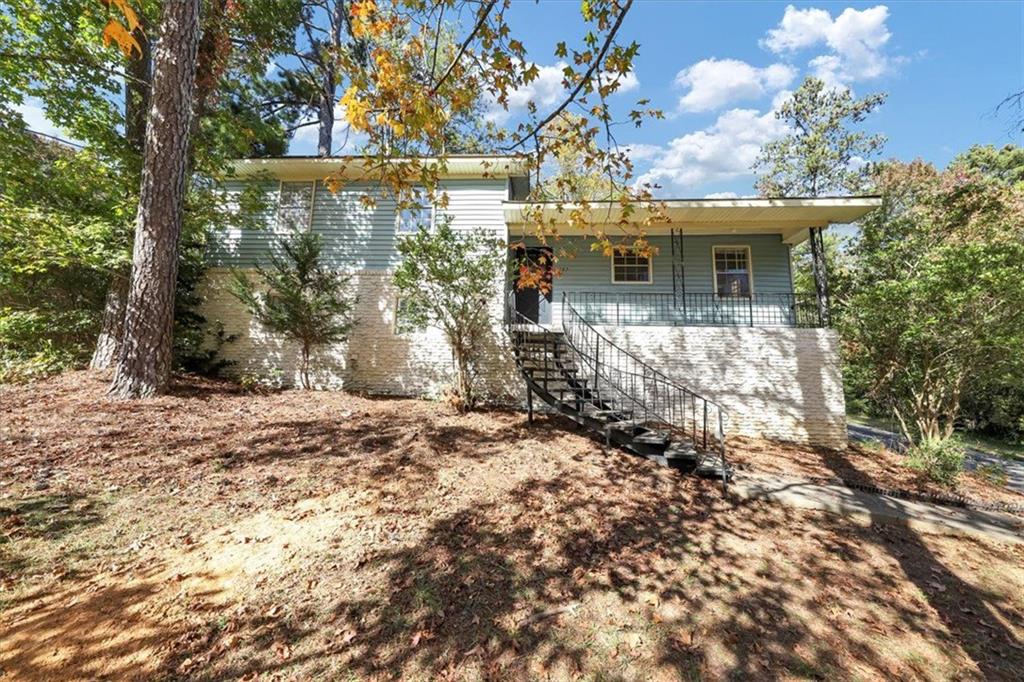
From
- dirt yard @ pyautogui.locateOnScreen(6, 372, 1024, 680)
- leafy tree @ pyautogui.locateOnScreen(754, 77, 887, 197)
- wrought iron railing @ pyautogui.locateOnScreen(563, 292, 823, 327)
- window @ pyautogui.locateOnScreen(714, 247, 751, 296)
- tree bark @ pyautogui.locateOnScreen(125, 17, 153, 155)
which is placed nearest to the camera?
dirt yard @ pyautogui.locateOnScreen(6, 372, 1024, 680)

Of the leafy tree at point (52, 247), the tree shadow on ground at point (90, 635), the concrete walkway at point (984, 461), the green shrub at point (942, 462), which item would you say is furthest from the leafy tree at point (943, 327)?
the leafy tree at point (52, 247)

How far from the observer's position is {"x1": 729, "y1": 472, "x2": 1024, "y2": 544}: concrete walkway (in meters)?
4.61

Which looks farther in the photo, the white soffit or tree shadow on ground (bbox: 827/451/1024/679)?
the white soffit

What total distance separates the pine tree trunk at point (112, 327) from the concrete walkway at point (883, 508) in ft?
36.6

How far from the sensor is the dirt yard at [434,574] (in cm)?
251

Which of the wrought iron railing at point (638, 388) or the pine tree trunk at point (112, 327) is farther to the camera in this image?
the wrought iron railing at point (638, 388)

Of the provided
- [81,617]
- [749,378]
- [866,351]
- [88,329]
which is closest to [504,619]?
[81,617]

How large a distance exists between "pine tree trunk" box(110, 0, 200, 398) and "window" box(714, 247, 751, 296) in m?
11.3

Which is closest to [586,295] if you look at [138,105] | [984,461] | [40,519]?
[40,519]

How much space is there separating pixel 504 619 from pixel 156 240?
7.72 metres

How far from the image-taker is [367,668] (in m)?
2.39

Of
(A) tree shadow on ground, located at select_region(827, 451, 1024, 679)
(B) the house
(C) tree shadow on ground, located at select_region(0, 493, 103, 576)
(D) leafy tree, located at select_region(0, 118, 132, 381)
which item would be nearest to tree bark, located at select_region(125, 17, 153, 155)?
(D) leafy tree, located at select_region(0, 118, 132, 381)

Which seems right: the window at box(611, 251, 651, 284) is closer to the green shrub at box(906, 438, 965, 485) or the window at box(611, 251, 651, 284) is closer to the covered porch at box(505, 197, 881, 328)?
the covered porch at box(505, 197, 881, 328)

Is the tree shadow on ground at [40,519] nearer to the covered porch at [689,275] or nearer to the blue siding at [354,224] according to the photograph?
the blue siding at [354,224]
